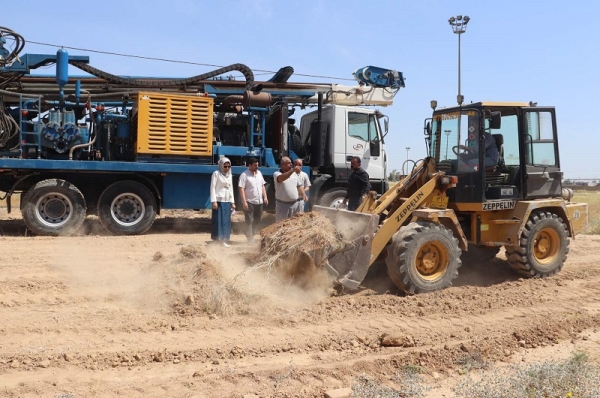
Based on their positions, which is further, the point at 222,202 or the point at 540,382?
the point at 222,202

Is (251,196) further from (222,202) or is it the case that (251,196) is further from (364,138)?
(364,138)

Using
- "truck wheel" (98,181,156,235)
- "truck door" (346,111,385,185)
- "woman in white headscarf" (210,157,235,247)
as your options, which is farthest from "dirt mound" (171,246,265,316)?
"truck door" (346,111,385,185)

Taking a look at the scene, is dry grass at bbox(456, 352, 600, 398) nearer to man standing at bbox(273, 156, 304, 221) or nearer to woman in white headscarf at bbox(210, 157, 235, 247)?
man standing at bbox(273, 156, 304, 221)

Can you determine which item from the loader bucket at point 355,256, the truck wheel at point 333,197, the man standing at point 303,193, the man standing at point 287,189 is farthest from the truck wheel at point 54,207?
the loader bucket at point 355,256

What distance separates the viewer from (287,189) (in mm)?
9625

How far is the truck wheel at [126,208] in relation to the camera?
11.4 meters

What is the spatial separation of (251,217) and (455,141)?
12.9ft

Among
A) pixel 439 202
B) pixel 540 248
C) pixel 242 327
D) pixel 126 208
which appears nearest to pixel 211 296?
pixel 242 327

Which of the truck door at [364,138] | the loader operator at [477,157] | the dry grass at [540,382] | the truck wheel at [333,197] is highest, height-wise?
the truck door at [364,138]

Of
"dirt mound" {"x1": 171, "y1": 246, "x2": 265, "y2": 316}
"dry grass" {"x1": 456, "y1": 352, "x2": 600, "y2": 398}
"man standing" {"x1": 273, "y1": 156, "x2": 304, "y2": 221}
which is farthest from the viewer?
"man standing" {"x1": 273, "y1": 156, "x2": 304, "y2": 221}

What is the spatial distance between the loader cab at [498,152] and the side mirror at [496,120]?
2 centimetres

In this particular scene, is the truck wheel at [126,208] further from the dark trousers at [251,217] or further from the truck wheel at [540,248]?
the truck wheel at [540,248]

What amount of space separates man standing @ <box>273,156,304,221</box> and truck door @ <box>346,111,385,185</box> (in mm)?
3312

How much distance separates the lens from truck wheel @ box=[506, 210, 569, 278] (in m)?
7.82
